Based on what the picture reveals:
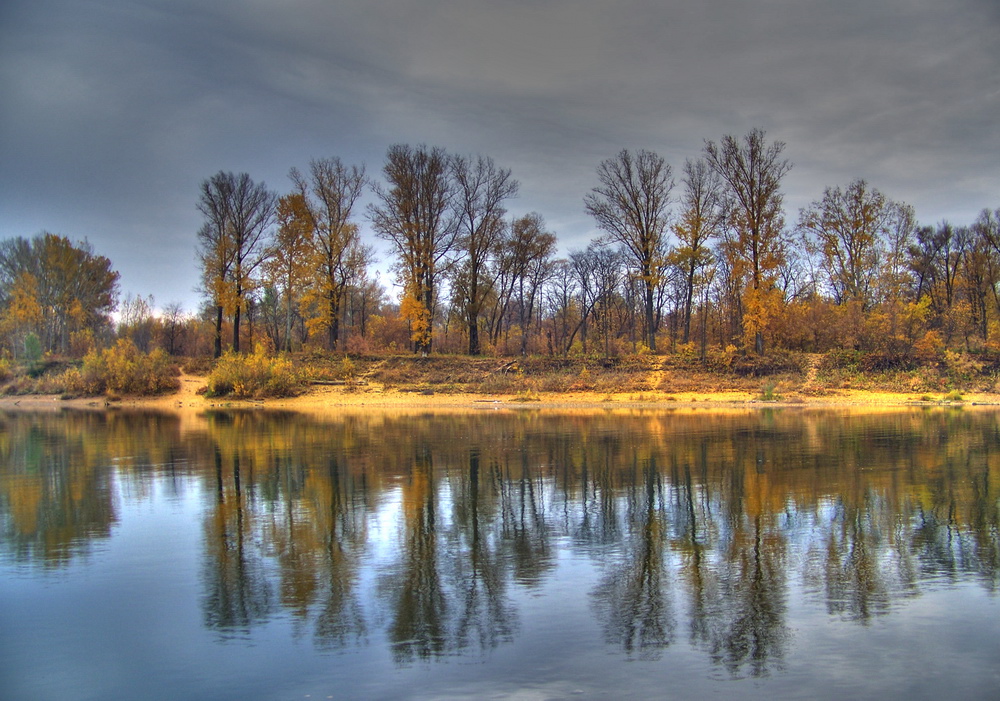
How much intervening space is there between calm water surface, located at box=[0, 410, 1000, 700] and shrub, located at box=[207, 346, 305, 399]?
24494 millimetres

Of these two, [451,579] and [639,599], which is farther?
[451,579]

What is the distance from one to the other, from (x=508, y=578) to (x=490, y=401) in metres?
29.8

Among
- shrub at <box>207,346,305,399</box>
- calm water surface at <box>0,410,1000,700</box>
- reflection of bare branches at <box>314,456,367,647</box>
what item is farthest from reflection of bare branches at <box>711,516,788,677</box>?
shrub at <box>207,346,305,399</box>

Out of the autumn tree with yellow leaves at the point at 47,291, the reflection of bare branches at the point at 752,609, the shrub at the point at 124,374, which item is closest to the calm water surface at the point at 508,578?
the reflection of bare branches at the point at 752,609

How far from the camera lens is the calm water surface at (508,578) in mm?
5484

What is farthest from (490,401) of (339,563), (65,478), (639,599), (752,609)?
(752,609)

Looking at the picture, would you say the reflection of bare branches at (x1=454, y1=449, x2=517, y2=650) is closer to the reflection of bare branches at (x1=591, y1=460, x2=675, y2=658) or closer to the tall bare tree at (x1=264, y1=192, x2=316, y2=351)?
the reflection of bare branches at (x1=591, y1=460, x2=675, y2=658)

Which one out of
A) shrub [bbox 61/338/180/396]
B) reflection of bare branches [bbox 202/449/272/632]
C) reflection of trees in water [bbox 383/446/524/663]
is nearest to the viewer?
reflection of trees in water [bbox 383/446/524/663]

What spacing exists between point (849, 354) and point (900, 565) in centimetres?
3673

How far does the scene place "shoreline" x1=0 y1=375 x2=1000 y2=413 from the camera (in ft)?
110

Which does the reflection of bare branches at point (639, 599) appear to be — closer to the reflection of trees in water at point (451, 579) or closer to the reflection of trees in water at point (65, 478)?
the reflection of trees in water at point (451, 579)

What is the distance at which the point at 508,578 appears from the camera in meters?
7.66

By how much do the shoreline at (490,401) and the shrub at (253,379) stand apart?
1.74 feet

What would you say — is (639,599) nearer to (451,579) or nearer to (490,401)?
(451,579)
